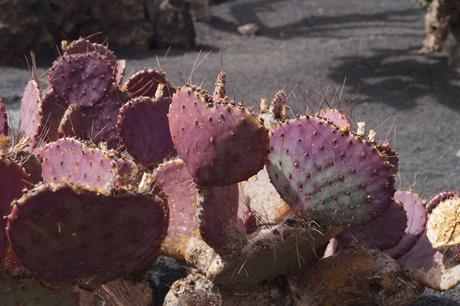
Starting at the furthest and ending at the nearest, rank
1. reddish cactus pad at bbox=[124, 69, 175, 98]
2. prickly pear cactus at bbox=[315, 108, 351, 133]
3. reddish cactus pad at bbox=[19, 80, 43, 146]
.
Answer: reddish cactus pad at bbox=[124, 69, 175, 98], reddish cactus pad at bbox=[19, 80, 43, 146], prickly pear cactus at bbox=[315, 108, 351, 133]

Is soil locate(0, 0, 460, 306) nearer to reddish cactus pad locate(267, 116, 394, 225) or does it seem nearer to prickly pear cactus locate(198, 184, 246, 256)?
reddish cactus pad locate(267, 116, 394, 225)

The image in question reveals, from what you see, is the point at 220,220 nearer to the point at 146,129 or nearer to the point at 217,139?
→ the point at 217,139

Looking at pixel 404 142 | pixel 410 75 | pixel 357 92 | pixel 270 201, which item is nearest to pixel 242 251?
pixel 270 201

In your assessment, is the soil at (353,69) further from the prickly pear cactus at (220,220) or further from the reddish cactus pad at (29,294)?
the reddish cactus pad at (29,294)

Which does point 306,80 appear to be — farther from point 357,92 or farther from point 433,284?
point 433,284

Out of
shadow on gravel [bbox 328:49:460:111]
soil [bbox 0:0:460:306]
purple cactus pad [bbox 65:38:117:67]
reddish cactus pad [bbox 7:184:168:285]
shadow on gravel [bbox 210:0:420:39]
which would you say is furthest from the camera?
shadow on gravel [bbox 210:0:420:39]

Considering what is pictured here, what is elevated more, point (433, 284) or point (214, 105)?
point (214, 105)

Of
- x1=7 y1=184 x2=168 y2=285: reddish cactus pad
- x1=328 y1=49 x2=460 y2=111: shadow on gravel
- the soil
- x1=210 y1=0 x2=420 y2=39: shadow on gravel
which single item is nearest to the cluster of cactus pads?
x1=7 y1=184 x2=168 y2=285: reddish cactus pad
